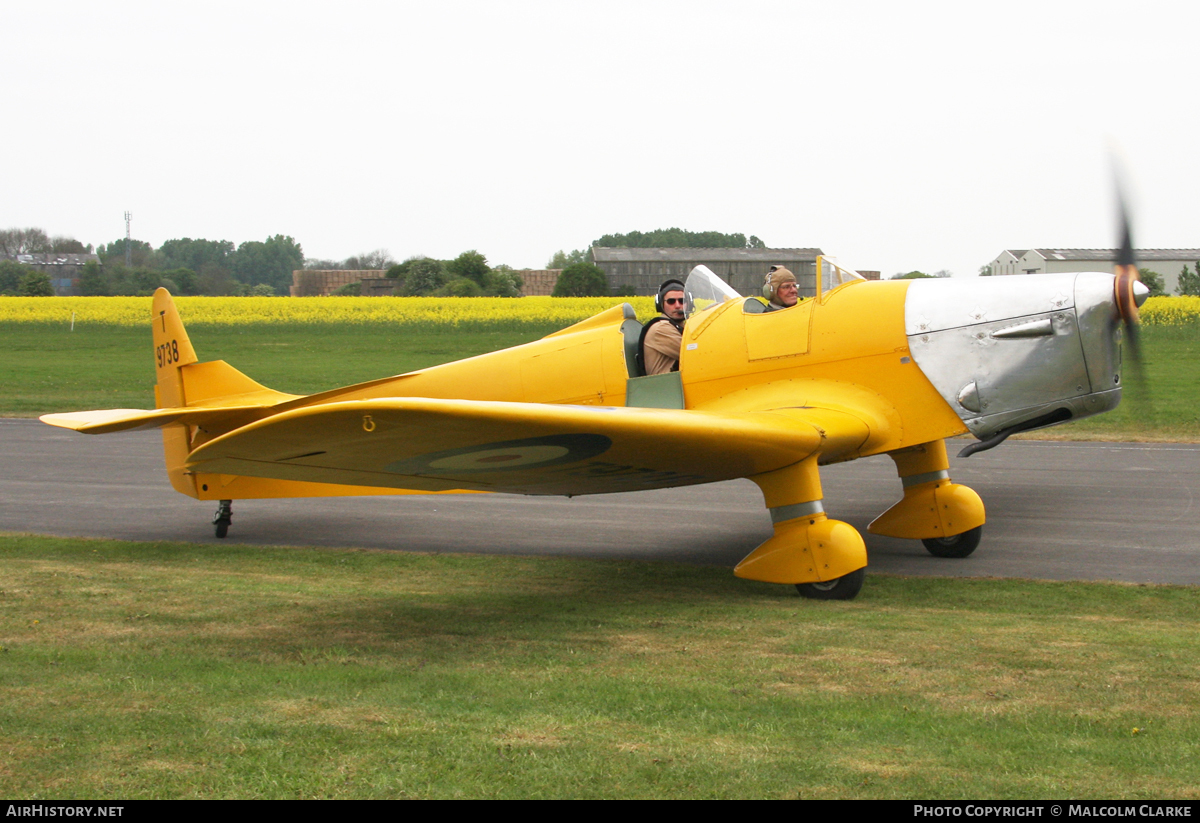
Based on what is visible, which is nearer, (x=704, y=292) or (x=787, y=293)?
(x=787, y=293)

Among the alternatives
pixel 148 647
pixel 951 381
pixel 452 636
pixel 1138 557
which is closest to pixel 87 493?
pixel 148 647

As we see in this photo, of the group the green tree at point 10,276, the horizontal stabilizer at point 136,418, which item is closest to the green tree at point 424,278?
the green tree at point 10,276

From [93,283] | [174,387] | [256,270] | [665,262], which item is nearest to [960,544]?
[174,387]

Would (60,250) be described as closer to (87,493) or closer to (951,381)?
(87,493)

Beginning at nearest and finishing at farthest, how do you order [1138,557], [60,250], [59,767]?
[59,767] → [1138,557] → [60,250]

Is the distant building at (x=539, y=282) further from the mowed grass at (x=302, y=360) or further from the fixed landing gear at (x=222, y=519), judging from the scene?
the fixed landing gear at (x=222, y=519)

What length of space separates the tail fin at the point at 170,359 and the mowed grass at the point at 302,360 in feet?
37.9

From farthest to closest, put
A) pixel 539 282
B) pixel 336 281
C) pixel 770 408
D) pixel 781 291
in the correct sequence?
pixel 539 282 < pixel 336 281 < pixel 781 291 < pixel 770 408

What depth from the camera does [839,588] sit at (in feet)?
24.0

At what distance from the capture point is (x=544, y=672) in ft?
18.3

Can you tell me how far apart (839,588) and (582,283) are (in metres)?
42.0

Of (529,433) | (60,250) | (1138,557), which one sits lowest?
(1138,557)

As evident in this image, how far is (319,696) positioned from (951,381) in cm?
505

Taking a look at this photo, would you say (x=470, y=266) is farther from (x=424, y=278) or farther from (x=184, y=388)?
(x=184, y=388)
